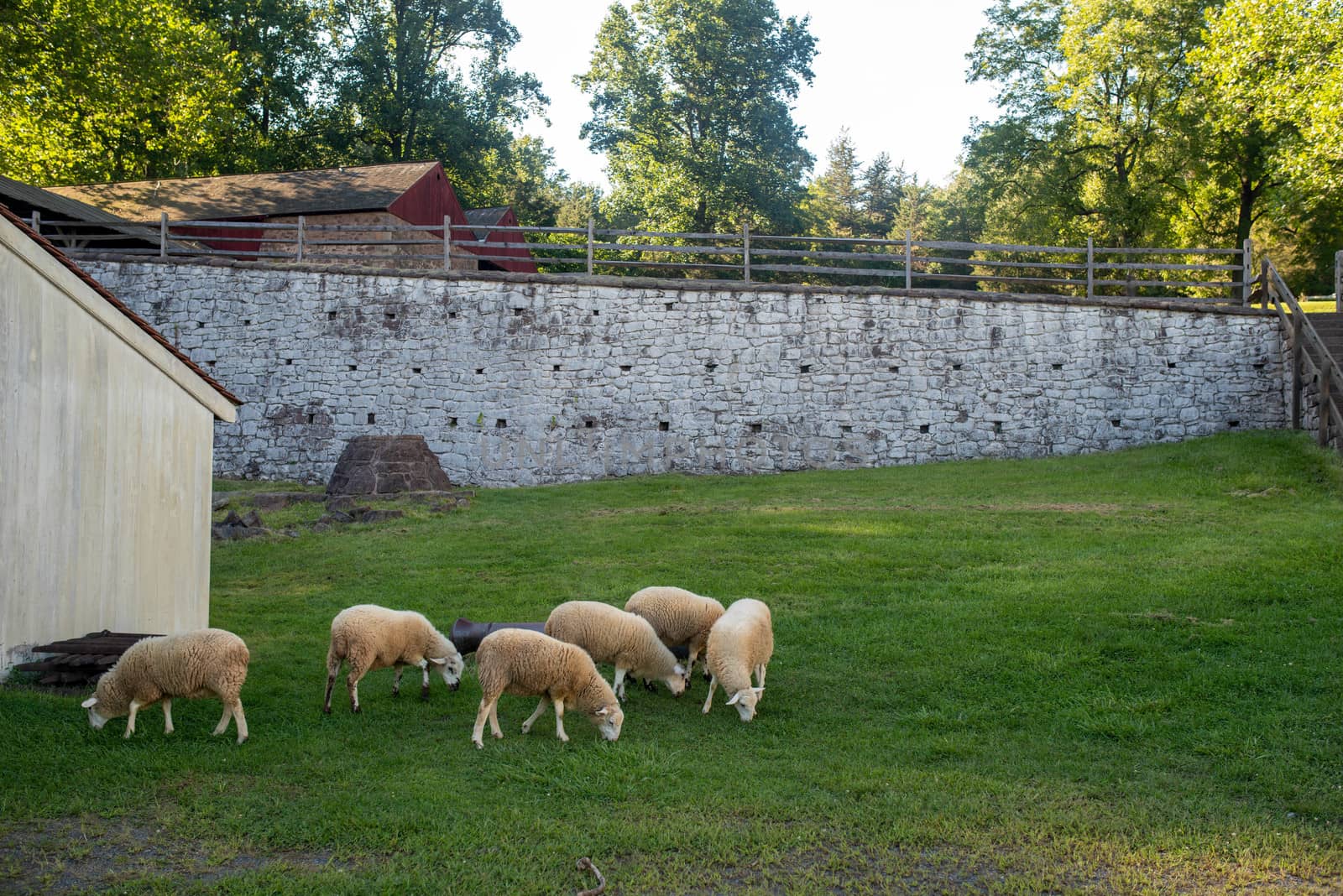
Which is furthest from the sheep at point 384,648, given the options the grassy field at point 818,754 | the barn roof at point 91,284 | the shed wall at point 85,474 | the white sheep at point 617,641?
the barn roof at point 91,284

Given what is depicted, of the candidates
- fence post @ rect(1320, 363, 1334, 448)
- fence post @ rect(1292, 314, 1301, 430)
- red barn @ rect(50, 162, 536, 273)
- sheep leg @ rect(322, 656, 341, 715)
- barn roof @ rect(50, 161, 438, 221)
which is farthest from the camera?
barn roof @ rect(50, 161, 438, 221)

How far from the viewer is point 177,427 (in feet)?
28.2

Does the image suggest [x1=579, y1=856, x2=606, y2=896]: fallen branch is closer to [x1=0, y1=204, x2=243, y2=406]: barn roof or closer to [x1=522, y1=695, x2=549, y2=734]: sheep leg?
[x1=522, y1=695, x2=549, y2=734]: sheep leg

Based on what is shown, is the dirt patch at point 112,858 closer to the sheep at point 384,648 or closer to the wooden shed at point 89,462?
the sheep at point 384,648

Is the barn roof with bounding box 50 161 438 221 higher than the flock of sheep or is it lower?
higher

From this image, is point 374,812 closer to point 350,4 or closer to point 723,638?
point 723,638

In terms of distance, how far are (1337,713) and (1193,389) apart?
14.6 m

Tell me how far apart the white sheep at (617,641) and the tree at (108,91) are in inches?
736

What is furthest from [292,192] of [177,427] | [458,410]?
[177,427]

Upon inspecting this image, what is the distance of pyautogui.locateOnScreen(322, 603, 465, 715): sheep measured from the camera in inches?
262

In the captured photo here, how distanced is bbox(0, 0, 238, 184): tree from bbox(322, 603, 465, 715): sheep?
703 inches

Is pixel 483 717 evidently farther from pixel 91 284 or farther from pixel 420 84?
pixel 420 84

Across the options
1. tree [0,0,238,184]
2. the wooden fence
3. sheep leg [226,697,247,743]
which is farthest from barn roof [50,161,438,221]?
sheep leg [226,697,247,743]

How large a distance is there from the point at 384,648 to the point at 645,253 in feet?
97.9
